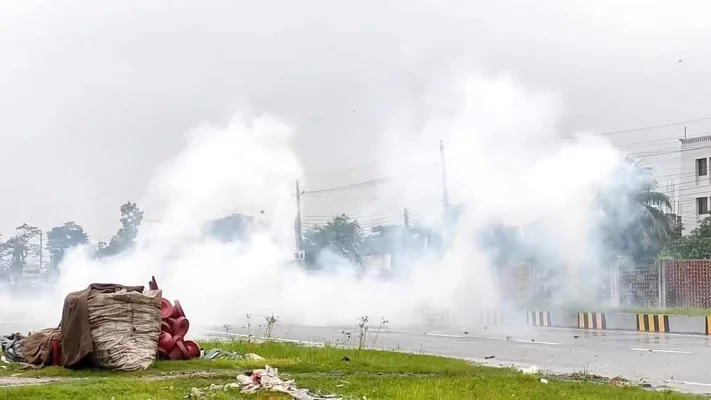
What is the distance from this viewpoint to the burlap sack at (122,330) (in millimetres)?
10836

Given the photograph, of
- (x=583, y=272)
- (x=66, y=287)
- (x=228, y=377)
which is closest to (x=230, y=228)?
(x=66, y=287)

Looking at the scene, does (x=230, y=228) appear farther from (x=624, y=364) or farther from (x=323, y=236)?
(x=624, y=364)

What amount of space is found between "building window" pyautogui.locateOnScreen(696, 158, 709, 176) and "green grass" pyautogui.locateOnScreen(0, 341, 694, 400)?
41.3m

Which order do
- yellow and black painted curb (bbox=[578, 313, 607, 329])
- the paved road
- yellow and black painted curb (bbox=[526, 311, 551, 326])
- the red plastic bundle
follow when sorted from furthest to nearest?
yellow and black painted curb (bbox=[526, 311, 551, 326]), yellow and black painted curb (bbox=[578, 313, 607, 329]), the paved road, the red plastic bundle

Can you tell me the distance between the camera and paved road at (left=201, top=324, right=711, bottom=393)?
1367 cm

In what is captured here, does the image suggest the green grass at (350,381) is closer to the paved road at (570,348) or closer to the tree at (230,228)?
the paved road at (570,348)

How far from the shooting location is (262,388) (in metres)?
8.91

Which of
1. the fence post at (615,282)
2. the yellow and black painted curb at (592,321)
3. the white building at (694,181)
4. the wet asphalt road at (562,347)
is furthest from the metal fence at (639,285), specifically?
the white building at (694,181)

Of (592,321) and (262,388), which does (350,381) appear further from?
(592,321)

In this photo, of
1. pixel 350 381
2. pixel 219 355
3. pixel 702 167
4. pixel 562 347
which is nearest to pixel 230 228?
pixel 562 347

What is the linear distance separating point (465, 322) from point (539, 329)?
12.3 feet

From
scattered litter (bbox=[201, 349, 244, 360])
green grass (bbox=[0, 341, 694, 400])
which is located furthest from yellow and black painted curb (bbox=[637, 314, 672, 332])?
scattered litter (bbox=[201, 349, 244, 360])

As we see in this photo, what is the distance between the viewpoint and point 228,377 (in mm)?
10461

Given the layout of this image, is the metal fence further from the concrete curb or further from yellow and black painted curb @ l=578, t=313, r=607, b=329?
yellow and black painted curb @ l=578, t=313, r=607, b=329
